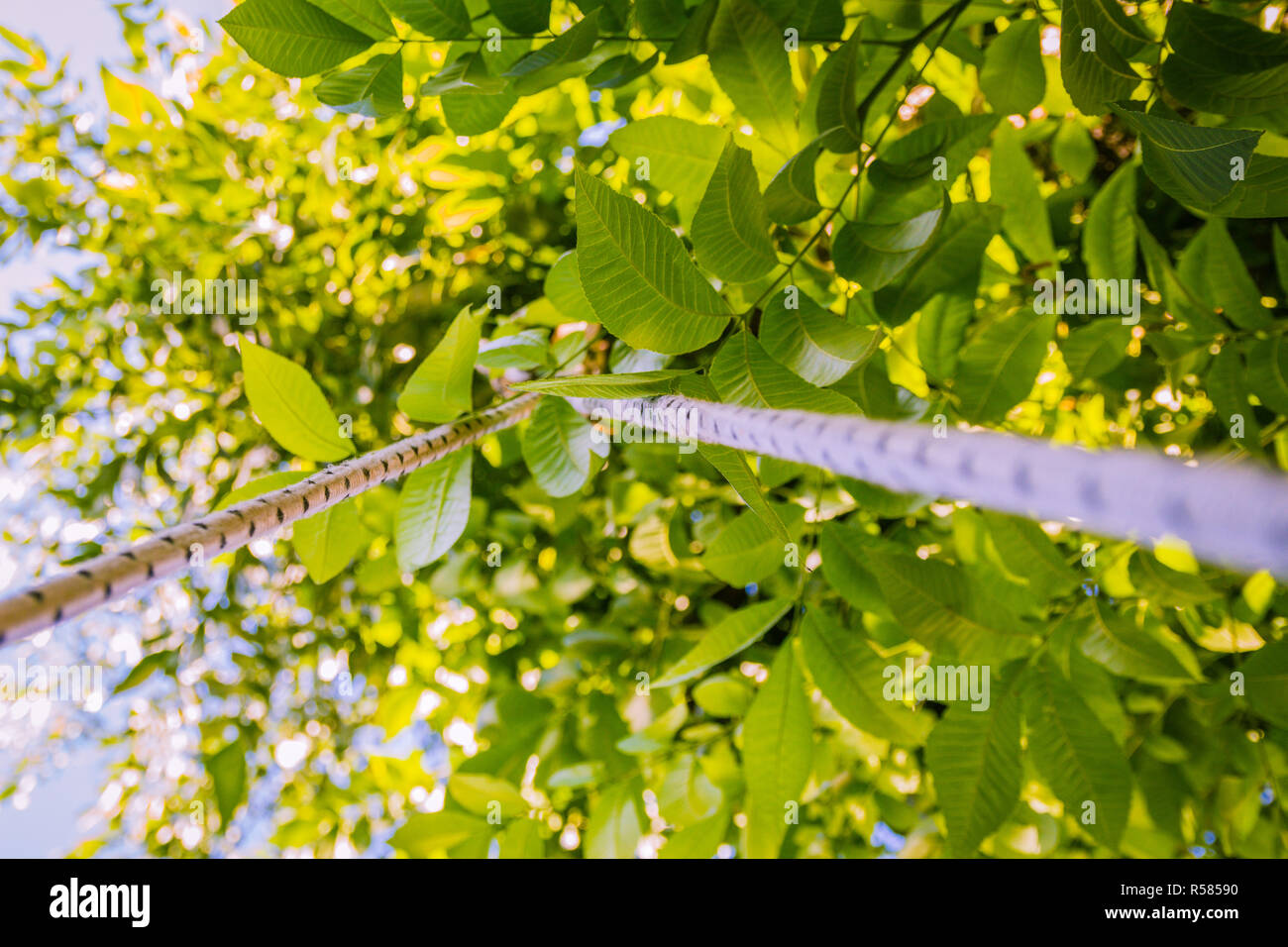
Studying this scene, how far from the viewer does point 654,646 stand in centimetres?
98

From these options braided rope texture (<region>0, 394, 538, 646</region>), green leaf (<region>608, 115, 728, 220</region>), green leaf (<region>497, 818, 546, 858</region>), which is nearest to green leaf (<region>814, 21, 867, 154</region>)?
green leaf (<region>608, 115, 728, 220</region>)

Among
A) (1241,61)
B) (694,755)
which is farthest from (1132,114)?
(694,755)

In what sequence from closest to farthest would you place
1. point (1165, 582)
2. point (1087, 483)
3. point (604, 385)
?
point (1087, 483), point (604, 385), point (1165, 582)

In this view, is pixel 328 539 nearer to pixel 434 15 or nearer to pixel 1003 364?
pixel 434 15

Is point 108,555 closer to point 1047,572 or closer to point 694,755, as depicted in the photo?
point 1047,572

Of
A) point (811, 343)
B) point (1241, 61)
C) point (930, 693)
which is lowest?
point (930, 693)

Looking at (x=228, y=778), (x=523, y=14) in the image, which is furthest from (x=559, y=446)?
(x=228, y=778)

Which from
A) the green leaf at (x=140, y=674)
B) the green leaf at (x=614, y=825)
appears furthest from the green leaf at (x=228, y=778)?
the green leaf at (x=614, y=825)

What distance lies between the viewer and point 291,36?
1.60 feet

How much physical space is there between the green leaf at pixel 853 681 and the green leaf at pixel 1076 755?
89mm

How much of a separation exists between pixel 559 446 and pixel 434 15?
1.00ft

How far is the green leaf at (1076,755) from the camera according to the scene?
549mm

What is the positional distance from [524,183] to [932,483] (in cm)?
95
